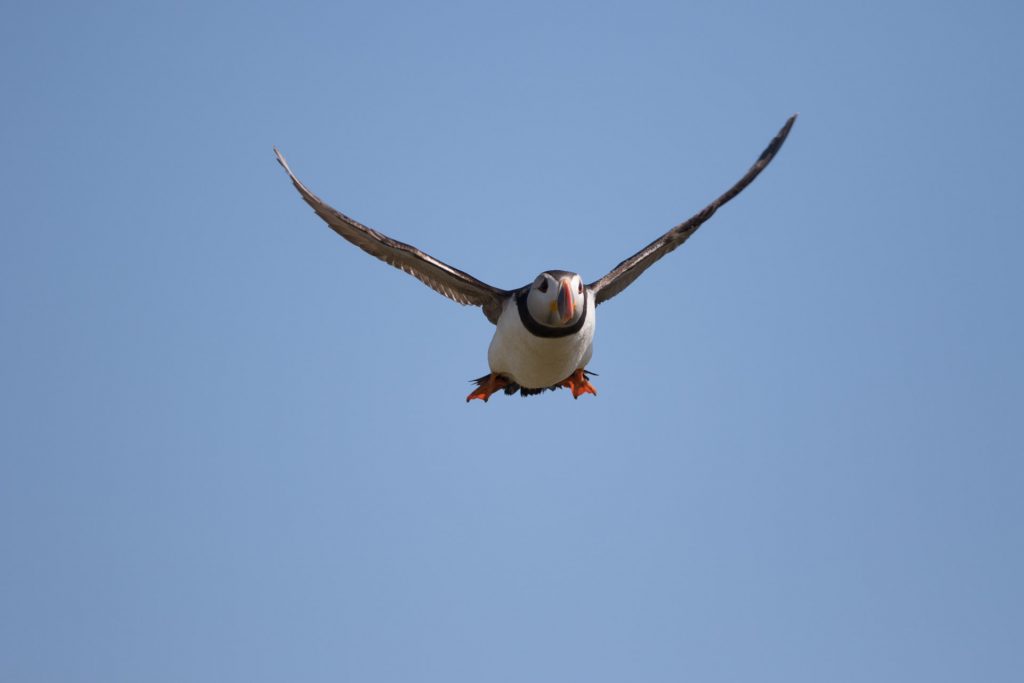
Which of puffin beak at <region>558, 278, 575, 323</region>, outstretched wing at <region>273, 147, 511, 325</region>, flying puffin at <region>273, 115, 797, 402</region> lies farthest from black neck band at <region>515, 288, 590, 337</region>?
outstretched wing at <region>273, 147, 511, 325</region>

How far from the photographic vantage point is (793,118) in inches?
862

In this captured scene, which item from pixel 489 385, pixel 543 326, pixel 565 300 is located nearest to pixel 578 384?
pixel 489 385

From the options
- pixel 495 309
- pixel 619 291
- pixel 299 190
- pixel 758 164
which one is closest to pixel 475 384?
pixel 495 309

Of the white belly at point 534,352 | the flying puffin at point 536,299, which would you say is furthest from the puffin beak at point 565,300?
the white belly at point 534,352

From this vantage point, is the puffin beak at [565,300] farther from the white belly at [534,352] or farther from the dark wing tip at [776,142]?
the dark wing tip at [776,142]

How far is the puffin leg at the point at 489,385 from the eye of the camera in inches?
840

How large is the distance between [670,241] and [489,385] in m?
3.92

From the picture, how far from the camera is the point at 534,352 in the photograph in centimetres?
1955

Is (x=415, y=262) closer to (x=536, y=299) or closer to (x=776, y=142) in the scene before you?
(x=536, y=299)

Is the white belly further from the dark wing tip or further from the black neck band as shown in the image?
the dark wing tip

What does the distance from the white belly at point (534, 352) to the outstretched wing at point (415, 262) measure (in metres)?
0.65

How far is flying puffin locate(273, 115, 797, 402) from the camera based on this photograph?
18.9m

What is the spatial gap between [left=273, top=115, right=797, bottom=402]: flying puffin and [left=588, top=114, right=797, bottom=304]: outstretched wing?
2 cm

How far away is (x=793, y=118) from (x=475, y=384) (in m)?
7.15
